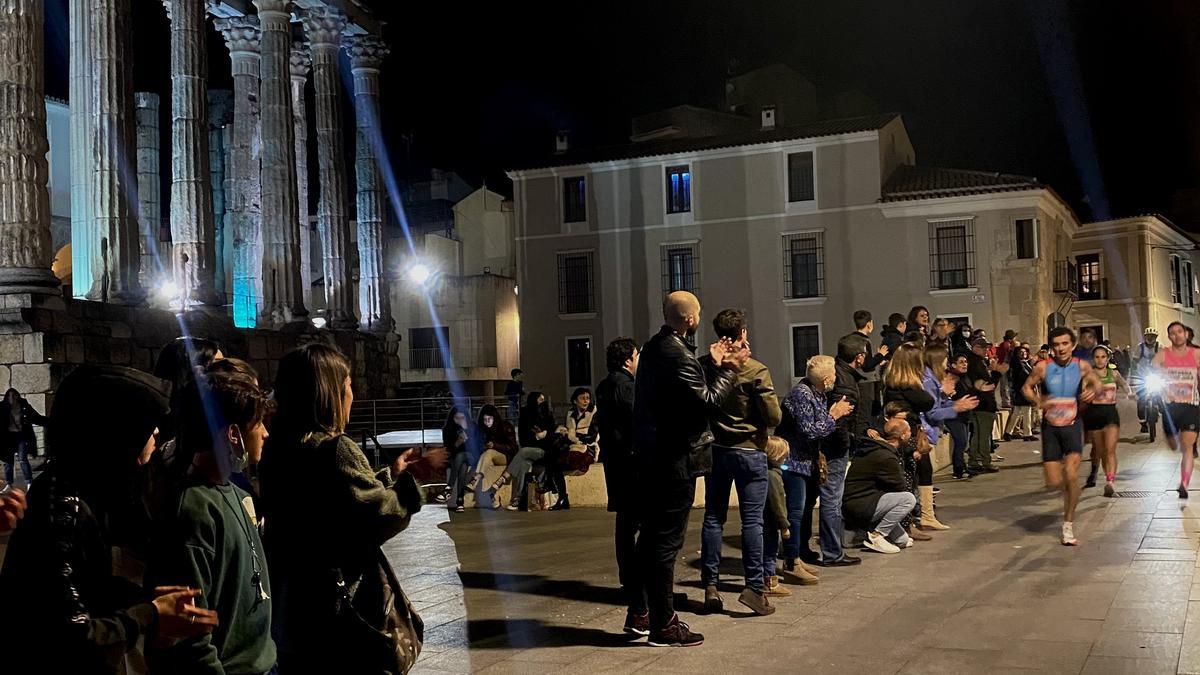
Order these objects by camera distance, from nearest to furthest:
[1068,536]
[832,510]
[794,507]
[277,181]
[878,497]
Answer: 1. [794,507]
2. [832,510]
3. [1068,536]
4. [878,497]
5. [277,181]

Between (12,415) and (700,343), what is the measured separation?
3028cm

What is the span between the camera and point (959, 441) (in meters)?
14.8

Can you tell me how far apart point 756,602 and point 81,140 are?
18595 mm

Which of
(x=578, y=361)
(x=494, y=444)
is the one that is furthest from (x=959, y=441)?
(x=578, y=361)

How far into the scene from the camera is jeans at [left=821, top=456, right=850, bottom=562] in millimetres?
8875

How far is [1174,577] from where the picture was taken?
7953 mm

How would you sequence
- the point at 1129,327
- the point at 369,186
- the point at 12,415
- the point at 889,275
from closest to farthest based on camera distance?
the point at 12,415, the point at 369,186, the point at 889,275, the point at 1129,327

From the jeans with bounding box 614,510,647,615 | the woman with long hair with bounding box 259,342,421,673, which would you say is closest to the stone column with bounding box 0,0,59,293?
the jeans with bounding box 614,510,647,615

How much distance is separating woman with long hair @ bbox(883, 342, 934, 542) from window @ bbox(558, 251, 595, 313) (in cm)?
3297

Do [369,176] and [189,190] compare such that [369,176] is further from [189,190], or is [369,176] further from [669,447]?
[669,447]

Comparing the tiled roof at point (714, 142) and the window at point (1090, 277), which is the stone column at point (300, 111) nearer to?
the tiled roof at point (714, 142)

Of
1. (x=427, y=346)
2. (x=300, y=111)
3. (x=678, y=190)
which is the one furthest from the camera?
(x=427, y=346)

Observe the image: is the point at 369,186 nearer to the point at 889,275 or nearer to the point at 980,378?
the point at 889,275

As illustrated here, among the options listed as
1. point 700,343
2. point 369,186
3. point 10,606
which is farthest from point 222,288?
point 10,606
